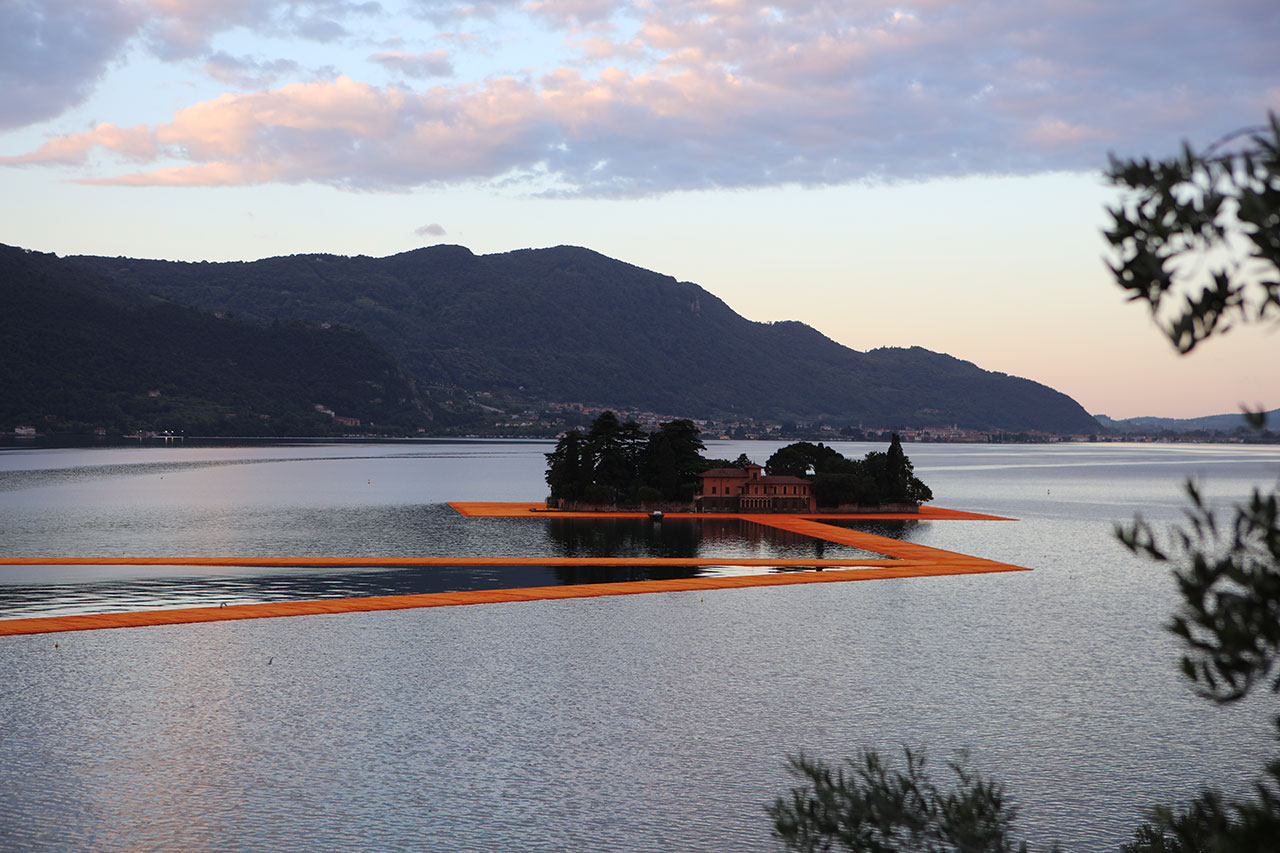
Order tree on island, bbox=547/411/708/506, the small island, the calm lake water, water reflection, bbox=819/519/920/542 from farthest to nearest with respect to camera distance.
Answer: the small island, tree on island, bbox=547/411/708/506, water reflection, bbox=819/519/920/542, the calm lake water

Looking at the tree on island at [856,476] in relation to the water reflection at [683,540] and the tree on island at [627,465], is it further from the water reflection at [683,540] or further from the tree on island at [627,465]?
the water reflection at [683,540]

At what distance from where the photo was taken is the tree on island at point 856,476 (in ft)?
422

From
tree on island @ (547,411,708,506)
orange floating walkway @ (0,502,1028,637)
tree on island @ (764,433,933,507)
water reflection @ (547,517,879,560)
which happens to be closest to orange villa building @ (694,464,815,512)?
tree on island @ (547,411,708,506)

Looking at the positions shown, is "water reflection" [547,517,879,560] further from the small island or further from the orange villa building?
the small island

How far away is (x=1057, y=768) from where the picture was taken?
3522 centimetres

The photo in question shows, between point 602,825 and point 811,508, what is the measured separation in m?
98.5

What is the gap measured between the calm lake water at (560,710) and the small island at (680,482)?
156 feet

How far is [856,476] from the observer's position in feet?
431

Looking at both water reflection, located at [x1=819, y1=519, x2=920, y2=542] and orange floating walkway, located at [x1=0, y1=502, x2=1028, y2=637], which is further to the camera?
water reflection, located at [x1=819, y1=519, x2=920, y2=542]

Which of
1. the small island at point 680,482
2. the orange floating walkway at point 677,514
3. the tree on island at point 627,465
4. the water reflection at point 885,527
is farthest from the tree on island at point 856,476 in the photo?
the tree on island at point 627,465

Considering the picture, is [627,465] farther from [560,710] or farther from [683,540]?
[560,710]

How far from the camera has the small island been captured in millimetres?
125125

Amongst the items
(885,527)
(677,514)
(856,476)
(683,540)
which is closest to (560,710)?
(683,540)

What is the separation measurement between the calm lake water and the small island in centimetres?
4740
